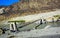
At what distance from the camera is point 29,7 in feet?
20.0

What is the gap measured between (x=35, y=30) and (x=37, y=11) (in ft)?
2.10

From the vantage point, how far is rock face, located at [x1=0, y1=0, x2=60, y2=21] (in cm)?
596

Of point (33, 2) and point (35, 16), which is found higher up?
point (33, 2)

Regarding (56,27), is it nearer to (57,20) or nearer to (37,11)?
(57,20)

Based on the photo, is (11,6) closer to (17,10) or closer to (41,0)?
(17,10)

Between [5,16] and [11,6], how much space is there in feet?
1.25

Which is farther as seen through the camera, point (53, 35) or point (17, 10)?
point (17, 10)

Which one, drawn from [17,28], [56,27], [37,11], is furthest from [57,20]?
[17,28]

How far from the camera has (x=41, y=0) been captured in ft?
19.8

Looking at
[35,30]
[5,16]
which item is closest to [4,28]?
[5,16]

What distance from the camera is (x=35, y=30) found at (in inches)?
228

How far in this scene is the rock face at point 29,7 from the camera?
19.6 ft

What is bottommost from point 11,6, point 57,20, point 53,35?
point 53,35

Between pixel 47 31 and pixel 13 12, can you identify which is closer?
pixel 47 31
